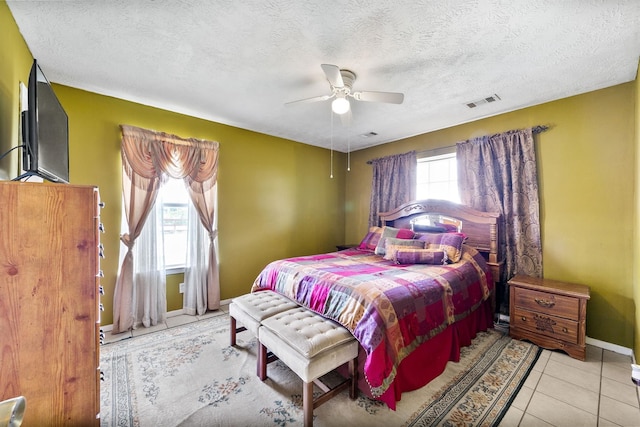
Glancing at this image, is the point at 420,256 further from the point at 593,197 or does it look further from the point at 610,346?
the point at 610,346

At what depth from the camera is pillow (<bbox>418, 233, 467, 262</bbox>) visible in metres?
2.93

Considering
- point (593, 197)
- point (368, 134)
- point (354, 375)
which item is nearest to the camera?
point (354, 375)

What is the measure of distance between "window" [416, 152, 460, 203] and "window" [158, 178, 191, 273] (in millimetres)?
3420

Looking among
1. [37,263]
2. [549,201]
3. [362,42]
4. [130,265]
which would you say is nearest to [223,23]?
[362,42]

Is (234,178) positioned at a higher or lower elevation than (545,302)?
higher

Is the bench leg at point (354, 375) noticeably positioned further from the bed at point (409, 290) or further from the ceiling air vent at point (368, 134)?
the ceiling air vent at point (368, 134)

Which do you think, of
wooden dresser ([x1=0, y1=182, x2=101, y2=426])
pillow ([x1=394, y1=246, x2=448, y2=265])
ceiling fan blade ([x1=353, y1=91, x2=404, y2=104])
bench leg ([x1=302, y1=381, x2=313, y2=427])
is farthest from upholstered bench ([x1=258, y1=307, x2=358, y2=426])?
ceiling fan blade ([x1=353, y1=91, x2=404, y2=104])

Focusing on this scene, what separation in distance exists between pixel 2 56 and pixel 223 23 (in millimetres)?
1330

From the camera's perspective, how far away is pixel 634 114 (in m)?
2.38

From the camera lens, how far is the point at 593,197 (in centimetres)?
260

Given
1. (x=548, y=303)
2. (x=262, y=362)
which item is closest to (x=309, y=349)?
(x=262, y=362)

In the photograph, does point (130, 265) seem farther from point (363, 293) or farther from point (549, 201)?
point (549, 201)

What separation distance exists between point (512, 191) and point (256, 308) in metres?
3.15

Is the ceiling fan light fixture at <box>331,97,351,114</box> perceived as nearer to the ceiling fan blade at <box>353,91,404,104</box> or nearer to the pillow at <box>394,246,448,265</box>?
the ceiling fan blade at <box>353,91,404,104</box>
